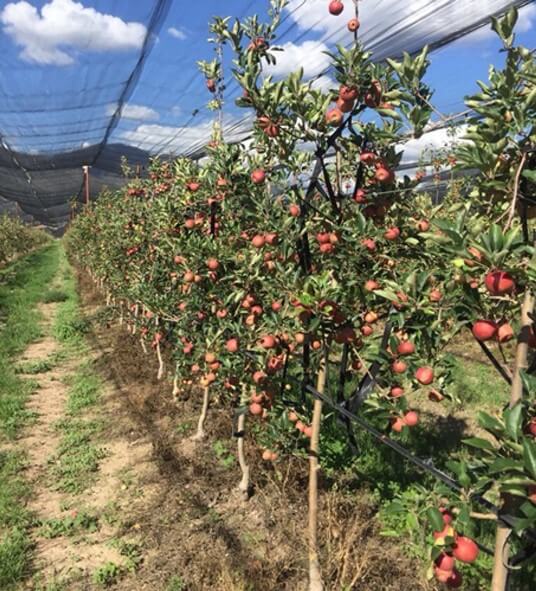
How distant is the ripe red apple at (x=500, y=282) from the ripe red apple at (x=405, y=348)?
54 cm

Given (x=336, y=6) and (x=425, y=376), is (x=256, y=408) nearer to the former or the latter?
(x=425, y=376)

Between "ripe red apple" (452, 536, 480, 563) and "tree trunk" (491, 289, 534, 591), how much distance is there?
0.07 m

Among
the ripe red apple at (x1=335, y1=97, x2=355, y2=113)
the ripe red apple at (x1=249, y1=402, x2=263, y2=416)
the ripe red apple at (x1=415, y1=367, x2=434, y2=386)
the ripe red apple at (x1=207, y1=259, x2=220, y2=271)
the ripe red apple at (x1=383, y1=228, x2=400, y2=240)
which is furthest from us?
the ripe red apple at (x1=207, y1=259, x2=220, y2=271)

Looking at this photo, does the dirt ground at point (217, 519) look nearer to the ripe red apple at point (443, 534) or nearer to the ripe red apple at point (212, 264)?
the ripe red apple at point (443, 534)

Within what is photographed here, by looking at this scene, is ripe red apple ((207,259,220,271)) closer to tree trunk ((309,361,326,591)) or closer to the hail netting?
tree trunk ((309,361,326,591))

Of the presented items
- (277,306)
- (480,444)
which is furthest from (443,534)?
(277,306)

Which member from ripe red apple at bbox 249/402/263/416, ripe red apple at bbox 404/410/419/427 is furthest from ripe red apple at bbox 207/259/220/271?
ripe red apple at bbox 404/410/419/427

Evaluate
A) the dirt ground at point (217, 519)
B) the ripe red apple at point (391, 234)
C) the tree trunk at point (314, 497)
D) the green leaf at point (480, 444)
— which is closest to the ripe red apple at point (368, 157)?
the ripe red apple at point (391, 234)

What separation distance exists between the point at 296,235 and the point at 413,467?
229 centimetres

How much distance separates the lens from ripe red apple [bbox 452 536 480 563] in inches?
55.7

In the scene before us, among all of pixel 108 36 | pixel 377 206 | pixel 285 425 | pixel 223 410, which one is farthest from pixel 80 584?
pixel 108 36

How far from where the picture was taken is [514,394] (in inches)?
54.9

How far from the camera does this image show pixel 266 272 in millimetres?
2547

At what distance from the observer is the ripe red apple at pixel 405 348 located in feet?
5.78
